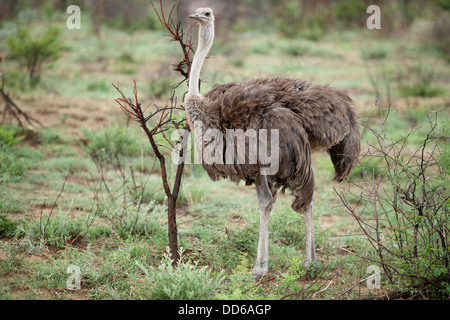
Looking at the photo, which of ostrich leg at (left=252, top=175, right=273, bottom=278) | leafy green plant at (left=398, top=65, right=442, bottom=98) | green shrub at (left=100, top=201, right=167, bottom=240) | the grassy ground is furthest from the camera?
leafy green plant at (left=398, top=65, right=442, bottom=98)

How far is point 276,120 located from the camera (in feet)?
12.6

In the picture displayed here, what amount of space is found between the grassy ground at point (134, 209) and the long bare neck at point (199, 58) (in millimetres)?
917

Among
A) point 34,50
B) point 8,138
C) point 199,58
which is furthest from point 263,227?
point 34,50

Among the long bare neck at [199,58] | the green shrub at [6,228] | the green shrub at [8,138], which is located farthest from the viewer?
the green shrub at [8,138]

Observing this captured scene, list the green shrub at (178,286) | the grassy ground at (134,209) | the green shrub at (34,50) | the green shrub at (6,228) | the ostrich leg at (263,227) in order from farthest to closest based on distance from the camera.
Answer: the green shrub at (34,50)
the green shrub at (6,228)
the ostrich leg at (263,227)
the grassy ground at (134,209)
the green shrub at (178,286)

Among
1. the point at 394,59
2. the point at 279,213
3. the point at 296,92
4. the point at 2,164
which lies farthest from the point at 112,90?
the point at 394,59

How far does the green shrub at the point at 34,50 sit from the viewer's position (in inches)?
368

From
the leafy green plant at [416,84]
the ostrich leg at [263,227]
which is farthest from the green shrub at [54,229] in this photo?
the leafy green plant at [416,84]

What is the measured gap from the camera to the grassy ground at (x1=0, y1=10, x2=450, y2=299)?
3.85 meters

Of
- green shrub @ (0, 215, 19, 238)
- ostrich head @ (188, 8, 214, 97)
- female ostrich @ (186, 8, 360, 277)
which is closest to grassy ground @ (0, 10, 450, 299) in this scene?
green shrub @ (0, 215, 19, 238)

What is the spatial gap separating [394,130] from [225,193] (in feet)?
11.9

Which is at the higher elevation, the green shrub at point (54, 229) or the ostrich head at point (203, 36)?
the ostrich head at point (203, 36)

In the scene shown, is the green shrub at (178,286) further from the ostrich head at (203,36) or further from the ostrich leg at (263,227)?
the ostrich head at (203,36)

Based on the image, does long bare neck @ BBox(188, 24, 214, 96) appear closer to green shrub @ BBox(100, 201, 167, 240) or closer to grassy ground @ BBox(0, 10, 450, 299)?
grassy ground @ BBox(0, 10, 450, 299)
